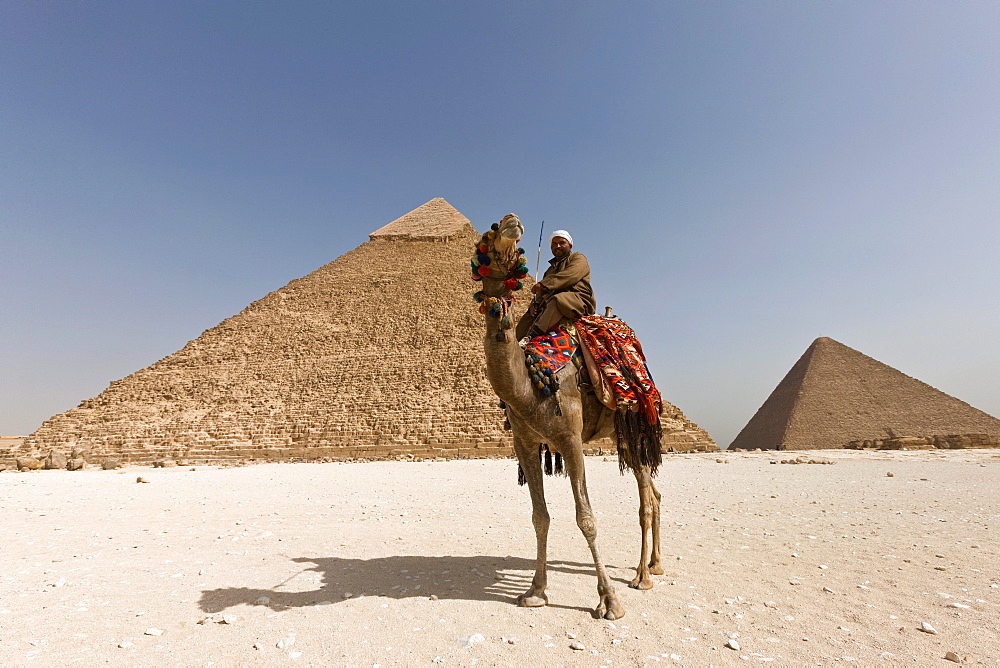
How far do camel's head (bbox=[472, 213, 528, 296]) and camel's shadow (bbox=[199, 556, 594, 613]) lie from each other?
1.94m

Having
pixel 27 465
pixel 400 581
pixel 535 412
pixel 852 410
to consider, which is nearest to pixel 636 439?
pixel 535 412

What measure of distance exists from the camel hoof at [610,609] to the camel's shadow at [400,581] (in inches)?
22.3

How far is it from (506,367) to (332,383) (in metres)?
35.2

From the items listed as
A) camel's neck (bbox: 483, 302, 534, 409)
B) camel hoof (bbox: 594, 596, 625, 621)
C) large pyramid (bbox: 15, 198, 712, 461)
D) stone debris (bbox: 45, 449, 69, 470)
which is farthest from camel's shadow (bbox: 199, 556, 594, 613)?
large pyramid (bbox: 15, 198, 712, 461)

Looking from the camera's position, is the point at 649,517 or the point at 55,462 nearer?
the point at 649,517

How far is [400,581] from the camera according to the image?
135 inches

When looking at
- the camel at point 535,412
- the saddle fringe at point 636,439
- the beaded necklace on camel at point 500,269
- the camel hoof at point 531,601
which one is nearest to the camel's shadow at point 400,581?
the camel hoof at point 531,601

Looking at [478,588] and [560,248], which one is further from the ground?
[560,248]

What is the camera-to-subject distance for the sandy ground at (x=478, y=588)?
233cm

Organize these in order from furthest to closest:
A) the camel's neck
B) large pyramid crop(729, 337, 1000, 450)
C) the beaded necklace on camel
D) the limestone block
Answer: large pyramid crop(729, 337, 1000, 450) < the limestone block < the camel's neck < the beaded necklace on camel

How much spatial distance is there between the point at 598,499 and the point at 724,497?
6.67 feet

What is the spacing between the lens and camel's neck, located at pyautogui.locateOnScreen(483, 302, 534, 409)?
2904 millimetres

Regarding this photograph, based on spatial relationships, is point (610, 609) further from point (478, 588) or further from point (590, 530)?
point (478, 588)

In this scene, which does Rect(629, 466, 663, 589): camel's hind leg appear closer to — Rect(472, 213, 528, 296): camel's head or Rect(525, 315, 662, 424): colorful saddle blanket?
Rect(525, 315, 662, 424): colorful saddle blanket
